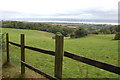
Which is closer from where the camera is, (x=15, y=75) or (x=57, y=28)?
(x=15, y=75)

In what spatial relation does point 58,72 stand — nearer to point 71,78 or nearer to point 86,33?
point 71,78

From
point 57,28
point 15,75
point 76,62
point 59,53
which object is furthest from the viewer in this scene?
point 57,28

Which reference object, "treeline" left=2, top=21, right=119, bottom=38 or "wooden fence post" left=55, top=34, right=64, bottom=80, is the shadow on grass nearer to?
"wooden fence post" left=55, top=34, right=64, bottom=80

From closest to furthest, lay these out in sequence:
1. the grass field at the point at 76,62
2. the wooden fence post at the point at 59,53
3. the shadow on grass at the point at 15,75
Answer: the wooden fence post at the point at 59,53 → the shadow on grass at the point at 15,75 → the grass field at the point at 76,62

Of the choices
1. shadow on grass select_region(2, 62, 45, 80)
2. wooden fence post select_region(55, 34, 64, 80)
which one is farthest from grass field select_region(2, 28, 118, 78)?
wooden fence post select_region(55, 34, 64, 80)

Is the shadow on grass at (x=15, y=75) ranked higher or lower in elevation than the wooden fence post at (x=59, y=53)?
lower

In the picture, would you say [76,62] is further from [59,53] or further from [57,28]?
[57,28]

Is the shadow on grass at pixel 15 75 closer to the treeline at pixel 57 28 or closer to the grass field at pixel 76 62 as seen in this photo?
the grass field at pixel 76 62

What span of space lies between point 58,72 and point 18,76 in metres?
2.08

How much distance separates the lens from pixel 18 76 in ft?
13.0

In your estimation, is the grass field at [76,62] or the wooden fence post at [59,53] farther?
the grass field at [76,62]

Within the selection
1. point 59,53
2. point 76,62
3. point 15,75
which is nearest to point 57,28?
point 76,62

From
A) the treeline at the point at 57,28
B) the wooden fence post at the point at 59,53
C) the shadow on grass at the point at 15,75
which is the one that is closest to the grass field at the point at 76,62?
the shadow on grass at the point at 15,75

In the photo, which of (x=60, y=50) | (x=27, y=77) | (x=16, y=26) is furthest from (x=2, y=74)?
(x=16, y=26)
